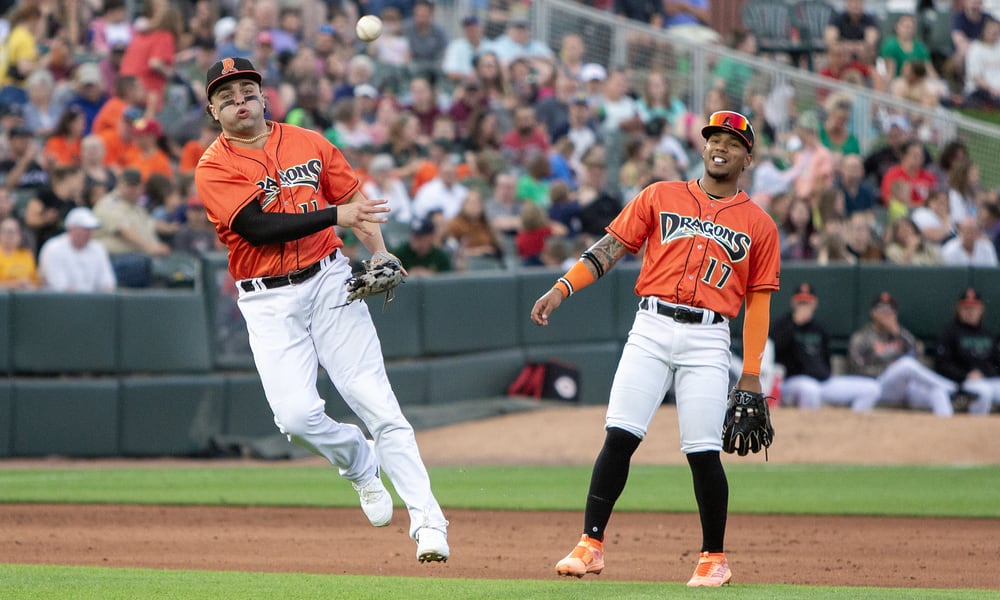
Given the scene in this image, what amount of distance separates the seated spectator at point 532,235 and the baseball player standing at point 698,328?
8663mm

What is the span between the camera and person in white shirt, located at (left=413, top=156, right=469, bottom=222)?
49.7 feet

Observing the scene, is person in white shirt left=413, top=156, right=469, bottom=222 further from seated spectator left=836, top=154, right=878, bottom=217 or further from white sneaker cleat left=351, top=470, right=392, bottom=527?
white sneaker cleat left=351, top=470, right=392, bottom=527

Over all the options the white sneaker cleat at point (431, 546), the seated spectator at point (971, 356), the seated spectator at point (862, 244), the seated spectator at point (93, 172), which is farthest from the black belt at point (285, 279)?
the seated spectator at point (862, 244)

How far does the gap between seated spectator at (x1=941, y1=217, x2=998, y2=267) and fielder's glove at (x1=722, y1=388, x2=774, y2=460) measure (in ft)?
34.0

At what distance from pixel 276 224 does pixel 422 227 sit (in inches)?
312

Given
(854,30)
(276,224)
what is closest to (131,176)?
(276,224)

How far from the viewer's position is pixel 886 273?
15695 millimetres

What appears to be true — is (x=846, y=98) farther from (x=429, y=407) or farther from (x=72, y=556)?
(x=72, y=556)

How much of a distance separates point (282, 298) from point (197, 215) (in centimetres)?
721

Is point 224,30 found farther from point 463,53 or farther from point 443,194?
point 463,53

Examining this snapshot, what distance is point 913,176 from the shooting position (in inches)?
692

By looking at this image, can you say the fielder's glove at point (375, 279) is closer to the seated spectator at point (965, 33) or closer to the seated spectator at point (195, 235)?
the seated spectator at point (195, 235)

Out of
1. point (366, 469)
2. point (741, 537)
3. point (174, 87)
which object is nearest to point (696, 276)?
point (366, 469)

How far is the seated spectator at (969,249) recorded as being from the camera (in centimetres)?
1609
